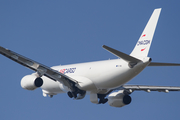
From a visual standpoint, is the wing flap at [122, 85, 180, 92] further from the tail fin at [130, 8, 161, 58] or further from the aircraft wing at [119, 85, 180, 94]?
the tail fin at [130, 8, 161, 58]

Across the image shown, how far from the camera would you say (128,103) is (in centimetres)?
3678

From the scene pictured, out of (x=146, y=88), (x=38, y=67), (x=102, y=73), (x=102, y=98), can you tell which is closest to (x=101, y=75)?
(x=102, y=73)

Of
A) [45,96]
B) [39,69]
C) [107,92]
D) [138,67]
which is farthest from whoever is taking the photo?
[45,96]

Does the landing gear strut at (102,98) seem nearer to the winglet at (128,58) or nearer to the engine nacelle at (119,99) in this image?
the engine nacelle at (119,99)

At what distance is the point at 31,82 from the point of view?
32500 mm

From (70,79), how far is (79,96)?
2075 mm

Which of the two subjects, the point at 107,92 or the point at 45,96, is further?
the point at 45,96

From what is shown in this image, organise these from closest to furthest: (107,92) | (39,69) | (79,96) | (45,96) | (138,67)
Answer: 1. (138,67)
2. (39,69)
3. (79,96)
4. (107,92)
5. (45,96)

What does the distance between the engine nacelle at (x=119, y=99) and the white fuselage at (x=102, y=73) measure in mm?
2258

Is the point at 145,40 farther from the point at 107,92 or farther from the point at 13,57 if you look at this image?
the point at 13,57

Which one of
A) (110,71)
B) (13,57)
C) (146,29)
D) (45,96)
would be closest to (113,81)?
(110,71)

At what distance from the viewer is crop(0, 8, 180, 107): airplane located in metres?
29.7

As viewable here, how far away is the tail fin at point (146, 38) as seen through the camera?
30.2 m

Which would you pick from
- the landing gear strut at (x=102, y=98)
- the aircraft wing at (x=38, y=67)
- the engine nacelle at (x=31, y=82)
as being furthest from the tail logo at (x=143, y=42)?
the engine nacelle at (x=31, y=82)
